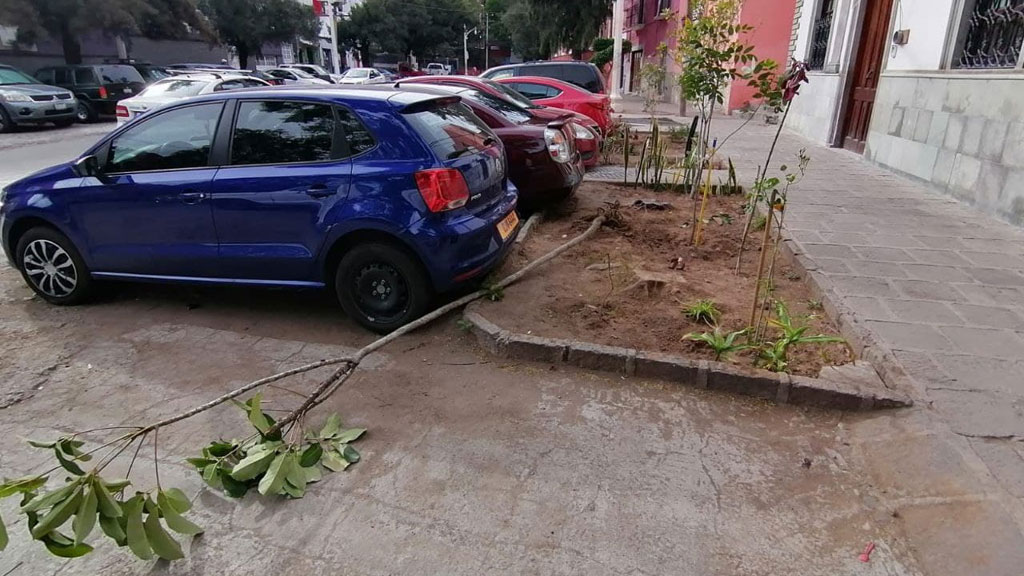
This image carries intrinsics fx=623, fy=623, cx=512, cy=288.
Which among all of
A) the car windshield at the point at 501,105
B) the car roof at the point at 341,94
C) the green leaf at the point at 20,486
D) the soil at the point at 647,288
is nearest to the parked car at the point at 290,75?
the car windshield at the point at 501,105

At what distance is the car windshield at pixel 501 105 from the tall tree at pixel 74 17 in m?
22.1

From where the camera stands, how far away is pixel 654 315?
443 cm

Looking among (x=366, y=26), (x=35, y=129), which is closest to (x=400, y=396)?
(x=35, y=129)

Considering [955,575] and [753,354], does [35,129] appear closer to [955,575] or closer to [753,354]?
[753,354]

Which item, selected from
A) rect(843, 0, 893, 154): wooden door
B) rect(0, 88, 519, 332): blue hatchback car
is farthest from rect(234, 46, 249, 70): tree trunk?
rect(0, 88, 519, 332): blue hatchback car

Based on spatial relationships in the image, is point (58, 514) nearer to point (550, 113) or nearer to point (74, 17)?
point (550, 113)

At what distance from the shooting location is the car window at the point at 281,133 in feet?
14.0

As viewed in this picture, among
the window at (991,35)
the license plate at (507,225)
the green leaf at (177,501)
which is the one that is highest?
the window at (991,35)

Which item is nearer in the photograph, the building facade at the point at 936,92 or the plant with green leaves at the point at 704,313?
the plant with green leaves at the point at 704,313

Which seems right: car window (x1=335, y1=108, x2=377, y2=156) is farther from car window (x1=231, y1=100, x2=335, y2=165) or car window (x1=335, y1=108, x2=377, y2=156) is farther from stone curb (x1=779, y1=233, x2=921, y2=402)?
stone curb (x1=779, y1=233, x2=921, y2=402)

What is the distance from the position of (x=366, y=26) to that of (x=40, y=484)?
57.5 metres

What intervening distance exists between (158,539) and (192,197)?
2721 mm

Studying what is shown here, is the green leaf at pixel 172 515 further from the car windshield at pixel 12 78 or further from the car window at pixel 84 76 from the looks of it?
the car window at pixel 84 76

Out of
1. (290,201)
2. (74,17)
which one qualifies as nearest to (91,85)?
(74,17)
